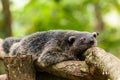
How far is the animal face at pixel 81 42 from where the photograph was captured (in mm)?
2503

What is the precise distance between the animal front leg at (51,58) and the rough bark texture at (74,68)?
0.03 m

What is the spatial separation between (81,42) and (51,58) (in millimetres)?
206

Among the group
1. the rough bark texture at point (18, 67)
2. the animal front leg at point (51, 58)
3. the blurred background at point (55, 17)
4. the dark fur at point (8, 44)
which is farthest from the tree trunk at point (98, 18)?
the rough bark texture at point (18, 67)

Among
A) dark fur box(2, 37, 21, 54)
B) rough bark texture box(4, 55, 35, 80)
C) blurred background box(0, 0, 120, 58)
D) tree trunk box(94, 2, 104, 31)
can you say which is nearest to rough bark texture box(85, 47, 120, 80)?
rough bark texture box(4, 55, 35, 80)

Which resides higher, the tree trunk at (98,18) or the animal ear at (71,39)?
the tree trunk at (98,18)

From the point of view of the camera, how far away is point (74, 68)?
2289 millimetres

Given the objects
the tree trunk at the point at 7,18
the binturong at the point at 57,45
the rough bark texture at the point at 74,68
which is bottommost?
the rough bark texture at the point at 74,68

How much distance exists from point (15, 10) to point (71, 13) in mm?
1480

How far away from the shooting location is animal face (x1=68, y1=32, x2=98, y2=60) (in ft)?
8.21

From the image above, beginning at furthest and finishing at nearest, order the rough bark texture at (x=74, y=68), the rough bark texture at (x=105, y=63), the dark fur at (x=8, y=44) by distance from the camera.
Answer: the dark fur at (x=8, y=44), the rough bark texture at (x=74, y=68), the rough bark texture at (x=105, y=63)

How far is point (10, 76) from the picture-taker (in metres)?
2.46

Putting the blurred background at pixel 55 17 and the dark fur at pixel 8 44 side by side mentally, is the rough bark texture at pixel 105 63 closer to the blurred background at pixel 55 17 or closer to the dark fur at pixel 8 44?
the dark fur at pixel 8 44

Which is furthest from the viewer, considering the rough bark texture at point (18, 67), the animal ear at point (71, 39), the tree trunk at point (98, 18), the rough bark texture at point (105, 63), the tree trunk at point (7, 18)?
the tree trunk at point (98, 18)

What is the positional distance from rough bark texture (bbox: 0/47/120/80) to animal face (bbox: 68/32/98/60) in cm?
6
